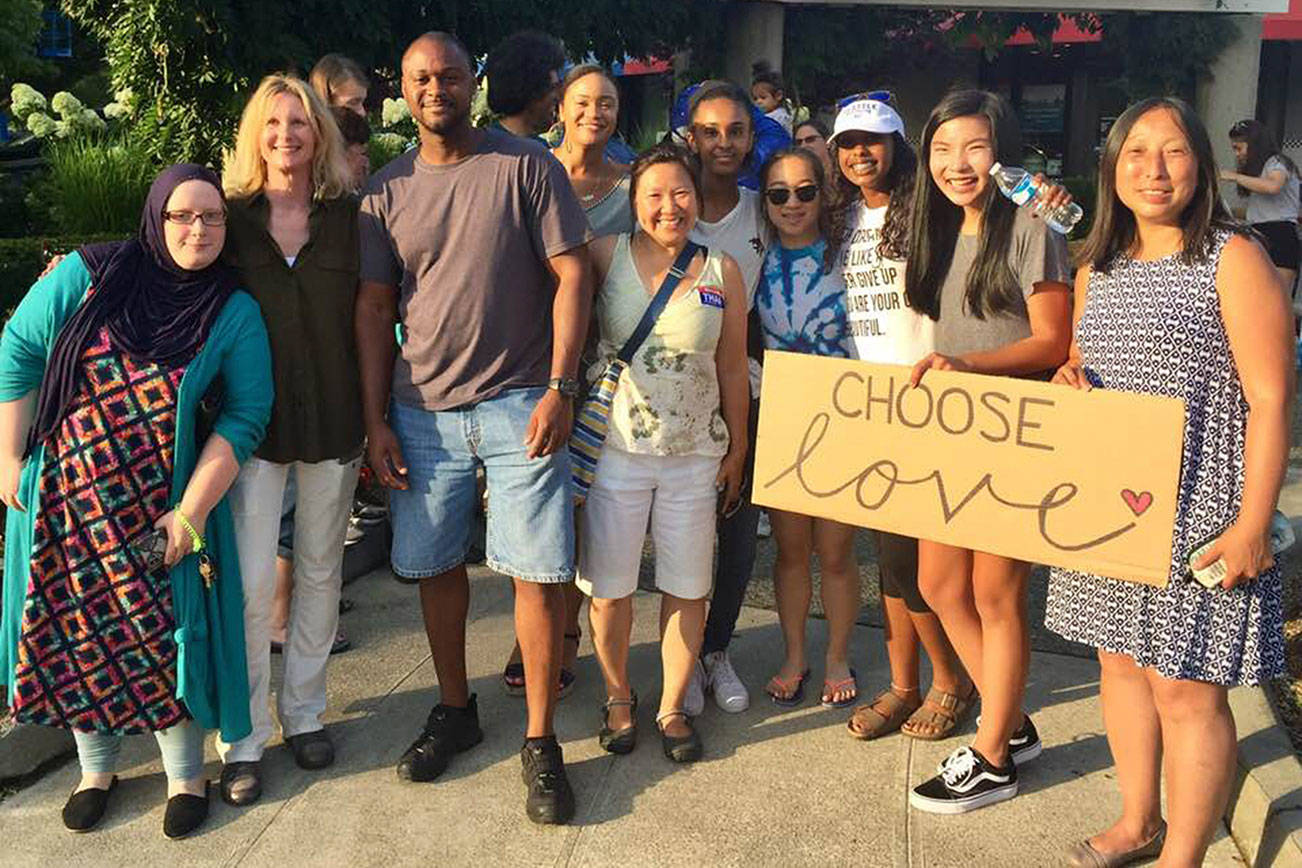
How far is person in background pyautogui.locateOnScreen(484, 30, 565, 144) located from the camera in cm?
390

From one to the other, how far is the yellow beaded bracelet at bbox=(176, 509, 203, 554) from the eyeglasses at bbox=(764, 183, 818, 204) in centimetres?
188

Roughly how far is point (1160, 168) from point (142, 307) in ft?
8.19

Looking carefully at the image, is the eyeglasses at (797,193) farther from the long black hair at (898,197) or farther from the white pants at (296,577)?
the white pants at (296,577)

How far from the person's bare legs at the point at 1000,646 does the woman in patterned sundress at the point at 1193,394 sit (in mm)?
350

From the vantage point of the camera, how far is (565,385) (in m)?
3.15

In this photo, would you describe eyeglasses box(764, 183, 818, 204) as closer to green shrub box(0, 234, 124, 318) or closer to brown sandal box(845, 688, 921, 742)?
brown sandal box(845, 688, 921, 742)

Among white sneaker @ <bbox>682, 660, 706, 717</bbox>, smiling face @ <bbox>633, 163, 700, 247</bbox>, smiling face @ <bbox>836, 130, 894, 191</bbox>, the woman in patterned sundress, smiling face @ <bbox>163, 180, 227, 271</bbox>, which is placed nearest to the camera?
the woman in patterned sundress

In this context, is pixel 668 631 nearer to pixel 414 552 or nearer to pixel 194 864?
pixel 414 552

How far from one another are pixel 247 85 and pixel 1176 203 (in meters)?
7.06

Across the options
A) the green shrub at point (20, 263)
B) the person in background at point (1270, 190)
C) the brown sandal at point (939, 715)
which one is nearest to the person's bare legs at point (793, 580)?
the brown sandal at point (939, 715)

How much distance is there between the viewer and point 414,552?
10.9ft

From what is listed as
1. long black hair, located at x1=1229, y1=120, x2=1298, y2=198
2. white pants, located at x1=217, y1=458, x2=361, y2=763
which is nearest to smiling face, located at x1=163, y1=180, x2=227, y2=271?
white pants, located at x1=217, y1=458, x2=361, y2=763

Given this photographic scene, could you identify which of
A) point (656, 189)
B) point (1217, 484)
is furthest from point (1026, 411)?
point (656, 189)

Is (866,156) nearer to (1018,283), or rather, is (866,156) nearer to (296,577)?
(1018,283)
